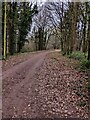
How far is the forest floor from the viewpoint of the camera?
24.8 feet

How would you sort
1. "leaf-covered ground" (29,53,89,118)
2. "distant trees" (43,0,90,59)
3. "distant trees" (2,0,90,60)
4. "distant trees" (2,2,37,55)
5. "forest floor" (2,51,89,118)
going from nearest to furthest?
"forest floor" (2,51,89,118), "leaf-covered ground" (29,53,89,118), "distant trees" (43,0,90,59), "distant trees" (2,0,90,60), "distant trees" (2,2,37,55)

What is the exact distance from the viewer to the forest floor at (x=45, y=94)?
24.8 ft

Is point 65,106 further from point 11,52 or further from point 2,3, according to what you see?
point 11,52

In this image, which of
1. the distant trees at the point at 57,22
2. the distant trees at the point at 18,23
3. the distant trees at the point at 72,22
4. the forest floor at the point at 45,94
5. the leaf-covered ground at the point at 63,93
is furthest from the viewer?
the distant trees at the point at 18,23

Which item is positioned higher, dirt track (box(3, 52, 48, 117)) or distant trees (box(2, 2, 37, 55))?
distant trees (box(2, 2, 37, 55))

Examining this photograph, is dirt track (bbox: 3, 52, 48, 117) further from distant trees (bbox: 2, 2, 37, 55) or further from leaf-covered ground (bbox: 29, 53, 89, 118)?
distant trees (bbox: 2, 2, 37, 55)

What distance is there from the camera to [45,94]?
9.00 metres

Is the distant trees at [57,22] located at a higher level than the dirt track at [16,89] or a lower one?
higher

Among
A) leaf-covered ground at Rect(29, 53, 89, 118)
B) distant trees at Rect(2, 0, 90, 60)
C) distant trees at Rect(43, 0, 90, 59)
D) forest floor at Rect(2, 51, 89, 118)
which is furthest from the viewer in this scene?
distant trees at Rect(2, 0, 90, 60)

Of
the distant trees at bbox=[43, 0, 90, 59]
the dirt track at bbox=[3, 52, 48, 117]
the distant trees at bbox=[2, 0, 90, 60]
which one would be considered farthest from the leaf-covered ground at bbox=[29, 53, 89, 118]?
the distant trees at bbox=[2, 0, 90, 60]

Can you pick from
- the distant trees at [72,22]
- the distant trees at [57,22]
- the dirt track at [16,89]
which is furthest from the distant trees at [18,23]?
the dirt track at [16,89]

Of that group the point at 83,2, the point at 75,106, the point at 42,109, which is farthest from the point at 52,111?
the point at 83,2

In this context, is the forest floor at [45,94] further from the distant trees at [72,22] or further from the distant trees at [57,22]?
the distant trees at [57,22]

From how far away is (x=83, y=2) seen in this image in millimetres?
23266
